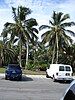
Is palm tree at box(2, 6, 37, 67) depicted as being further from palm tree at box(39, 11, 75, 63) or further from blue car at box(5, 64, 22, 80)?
blue car at box(5, 64, 22, 80)

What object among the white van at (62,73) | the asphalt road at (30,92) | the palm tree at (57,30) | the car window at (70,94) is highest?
the palm tree at (57,30)

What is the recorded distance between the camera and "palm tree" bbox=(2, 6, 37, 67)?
57312mm

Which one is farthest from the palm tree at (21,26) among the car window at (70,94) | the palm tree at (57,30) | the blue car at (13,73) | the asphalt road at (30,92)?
the car window at (70,94)

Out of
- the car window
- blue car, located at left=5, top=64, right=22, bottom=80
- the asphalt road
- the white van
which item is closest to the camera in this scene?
the car window

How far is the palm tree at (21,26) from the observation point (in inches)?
2256

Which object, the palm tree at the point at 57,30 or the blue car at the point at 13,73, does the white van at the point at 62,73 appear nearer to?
the blue car at the point at 13,73

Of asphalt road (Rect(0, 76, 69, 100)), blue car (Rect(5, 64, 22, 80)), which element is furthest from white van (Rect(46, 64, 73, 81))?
asphalt road (Rect(0, 76, 69, 100))

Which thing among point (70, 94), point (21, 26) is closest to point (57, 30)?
point (21, 26)

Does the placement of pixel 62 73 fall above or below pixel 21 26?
below

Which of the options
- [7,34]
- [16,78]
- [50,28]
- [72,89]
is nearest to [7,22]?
[7,34]

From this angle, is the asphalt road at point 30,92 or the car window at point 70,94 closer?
the car window at point 70,94

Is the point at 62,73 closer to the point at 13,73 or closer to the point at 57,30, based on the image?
the point at 13,73

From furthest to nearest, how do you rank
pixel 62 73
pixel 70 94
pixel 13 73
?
1. pixel 13 73
2. pixel 62 73
3. pixel 70 94

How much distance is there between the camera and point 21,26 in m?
58.0
